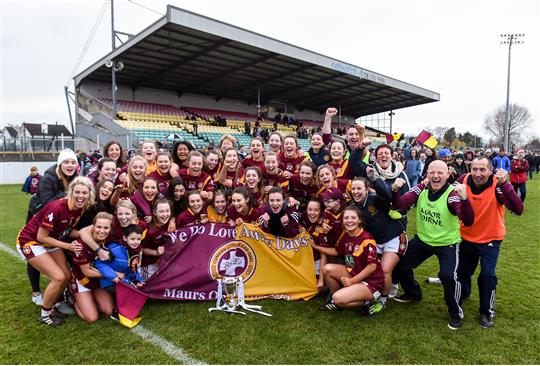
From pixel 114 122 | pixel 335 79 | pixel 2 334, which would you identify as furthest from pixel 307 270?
pixel 335 79

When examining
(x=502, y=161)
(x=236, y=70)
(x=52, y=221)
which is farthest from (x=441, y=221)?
(x=236, y=70)

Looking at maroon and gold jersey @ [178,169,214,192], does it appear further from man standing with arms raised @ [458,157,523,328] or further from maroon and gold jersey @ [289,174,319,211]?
man standing with arms raised @ [458,157,523,328]

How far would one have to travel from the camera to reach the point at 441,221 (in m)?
3.85

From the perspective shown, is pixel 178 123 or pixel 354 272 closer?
pixel 354 272

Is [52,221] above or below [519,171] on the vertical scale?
below

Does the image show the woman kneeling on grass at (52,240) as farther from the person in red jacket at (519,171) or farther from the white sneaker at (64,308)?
the person in red jacket at (519,171)

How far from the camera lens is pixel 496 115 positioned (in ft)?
209

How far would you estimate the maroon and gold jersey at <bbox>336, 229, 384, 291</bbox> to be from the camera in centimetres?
398

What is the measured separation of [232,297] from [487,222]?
2984mm

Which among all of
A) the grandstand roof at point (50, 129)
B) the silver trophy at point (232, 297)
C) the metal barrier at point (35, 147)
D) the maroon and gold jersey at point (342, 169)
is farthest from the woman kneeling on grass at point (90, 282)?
the grandstand roof at point (50, 129)

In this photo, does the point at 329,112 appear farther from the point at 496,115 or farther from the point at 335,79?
the point at 496,115

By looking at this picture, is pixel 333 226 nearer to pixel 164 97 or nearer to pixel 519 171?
pixel 519 171

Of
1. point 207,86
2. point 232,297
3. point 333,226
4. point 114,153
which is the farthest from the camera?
point 207,86

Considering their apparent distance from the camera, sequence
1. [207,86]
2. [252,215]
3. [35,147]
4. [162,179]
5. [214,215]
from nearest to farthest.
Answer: [252,215], [214,215], [162,179], [35,147], [207,86]
